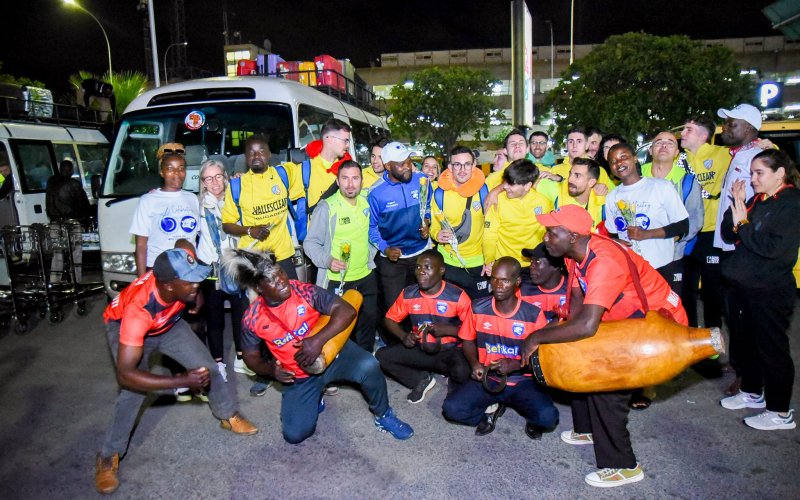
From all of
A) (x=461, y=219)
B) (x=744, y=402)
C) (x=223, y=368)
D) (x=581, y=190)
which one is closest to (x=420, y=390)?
(x=461, y=219)

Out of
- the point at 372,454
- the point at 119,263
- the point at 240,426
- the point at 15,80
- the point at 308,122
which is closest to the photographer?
the point at 372,454

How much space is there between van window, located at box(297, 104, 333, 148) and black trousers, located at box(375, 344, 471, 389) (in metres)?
2.88

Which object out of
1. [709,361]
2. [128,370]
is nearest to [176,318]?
[128,370]

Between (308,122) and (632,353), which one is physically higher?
(308,122)

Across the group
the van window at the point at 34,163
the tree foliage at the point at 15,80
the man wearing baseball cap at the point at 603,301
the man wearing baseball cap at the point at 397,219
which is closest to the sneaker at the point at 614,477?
the man wearing baseball cap at the point at 603,301

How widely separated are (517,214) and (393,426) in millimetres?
2084

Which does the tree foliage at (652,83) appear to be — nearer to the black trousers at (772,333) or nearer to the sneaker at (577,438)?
the black trousers at (772,333)

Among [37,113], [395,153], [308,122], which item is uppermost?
[37,113]

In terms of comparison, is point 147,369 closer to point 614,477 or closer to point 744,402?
point 614,477

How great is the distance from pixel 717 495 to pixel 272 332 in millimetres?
2857

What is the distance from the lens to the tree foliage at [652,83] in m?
23.0

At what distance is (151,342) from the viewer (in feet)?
11.8

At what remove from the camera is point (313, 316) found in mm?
3740

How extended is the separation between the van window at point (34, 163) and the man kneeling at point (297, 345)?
924 centimetres
